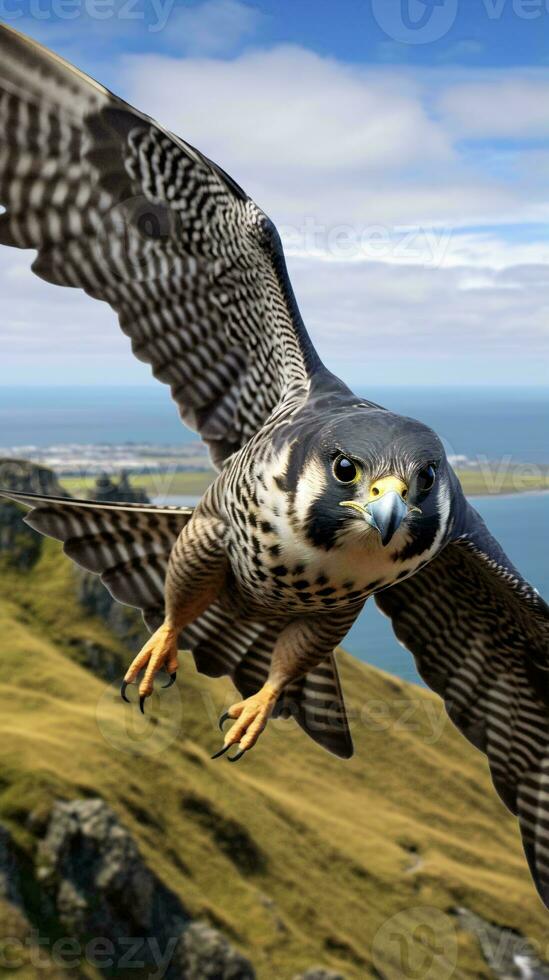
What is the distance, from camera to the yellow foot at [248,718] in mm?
5082

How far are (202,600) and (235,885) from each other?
241 feet

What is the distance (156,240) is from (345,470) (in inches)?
106

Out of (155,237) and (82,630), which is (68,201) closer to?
(155,237)

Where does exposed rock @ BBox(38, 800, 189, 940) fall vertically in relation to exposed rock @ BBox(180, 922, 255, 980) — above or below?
above

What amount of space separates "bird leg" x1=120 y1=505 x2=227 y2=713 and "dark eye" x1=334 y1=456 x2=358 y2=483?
1235 mm

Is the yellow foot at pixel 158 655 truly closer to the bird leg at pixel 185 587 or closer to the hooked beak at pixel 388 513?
the bird leg at pixel 185 587

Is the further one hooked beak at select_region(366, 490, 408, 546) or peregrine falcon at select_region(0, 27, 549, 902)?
peregrine falcon at select_region(0, 27, 549, 902)

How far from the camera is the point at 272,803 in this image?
275ft

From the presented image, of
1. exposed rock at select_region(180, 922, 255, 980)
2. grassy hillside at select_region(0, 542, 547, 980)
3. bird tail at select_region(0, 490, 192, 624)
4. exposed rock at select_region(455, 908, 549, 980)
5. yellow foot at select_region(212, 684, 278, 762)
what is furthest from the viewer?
exposed rock at select_region(455, 908, 549, 980)

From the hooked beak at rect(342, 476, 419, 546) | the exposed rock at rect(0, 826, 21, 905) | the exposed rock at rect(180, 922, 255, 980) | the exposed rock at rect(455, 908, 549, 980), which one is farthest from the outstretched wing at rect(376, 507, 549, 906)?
the exposed rock at rect(455, 908, 549, 980)

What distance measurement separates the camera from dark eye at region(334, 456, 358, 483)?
407 centimetres

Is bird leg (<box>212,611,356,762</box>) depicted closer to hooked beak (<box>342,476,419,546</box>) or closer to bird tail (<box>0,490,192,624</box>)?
bird tail (<box>0,490,192,624</box>)

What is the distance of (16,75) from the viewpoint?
5.88 meters

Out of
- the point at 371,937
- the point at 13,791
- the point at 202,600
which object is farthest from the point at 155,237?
the point at 371,937
